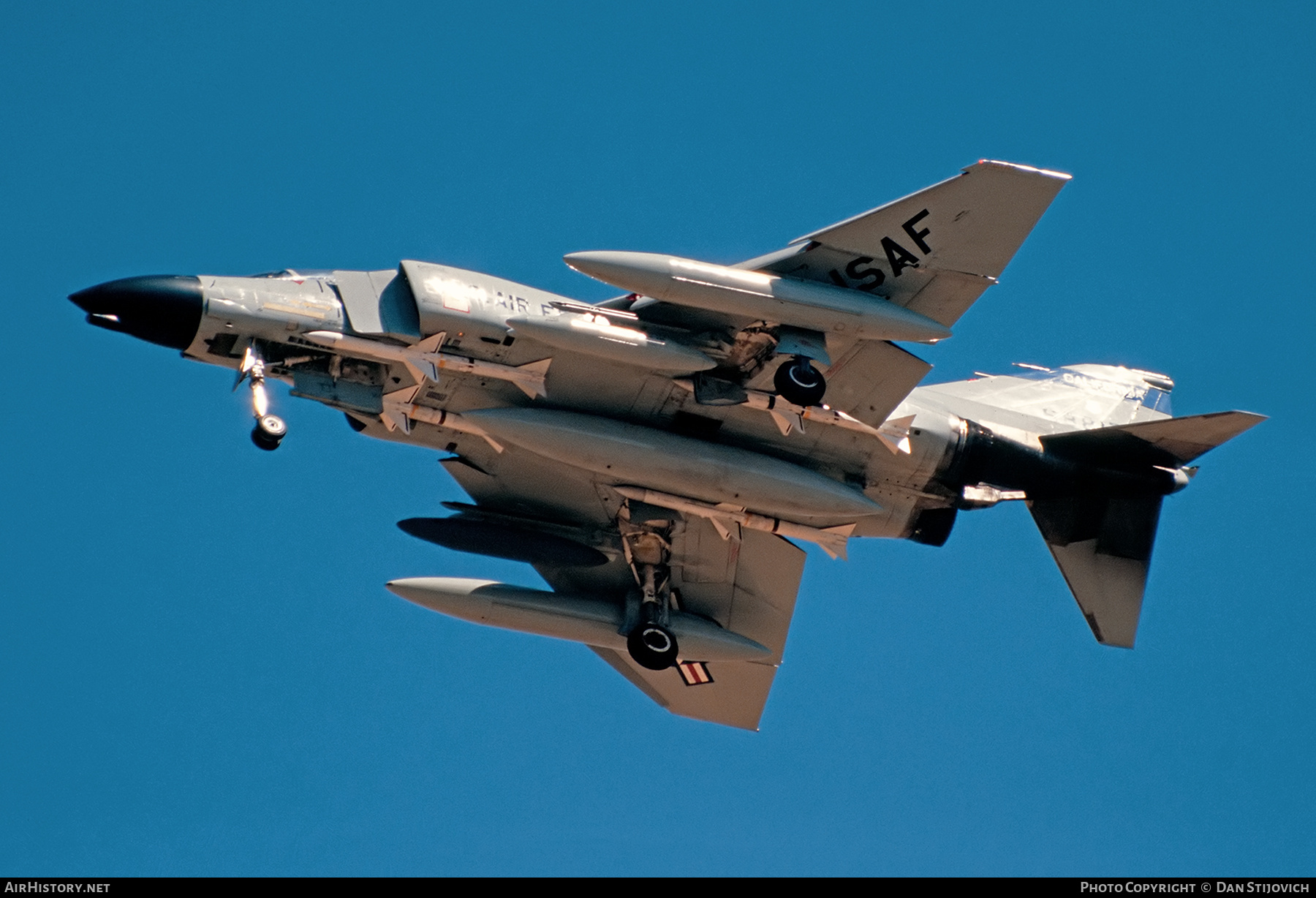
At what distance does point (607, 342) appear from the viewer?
16.7m

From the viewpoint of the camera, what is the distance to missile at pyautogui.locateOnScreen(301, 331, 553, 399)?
16562mm

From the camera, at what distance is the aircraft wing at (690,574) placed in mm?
19172

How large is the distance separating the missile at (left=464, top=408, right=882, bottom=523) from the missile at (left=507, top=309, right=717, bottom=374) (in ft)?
2.91

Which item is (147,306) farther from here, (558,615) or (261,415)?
(558,615)

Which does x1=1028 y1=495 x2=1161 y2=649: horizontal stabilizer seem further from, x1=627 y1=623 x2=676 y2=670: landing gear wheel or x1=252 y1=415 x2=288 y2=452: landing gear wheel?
x1=252 y1=415 x2=288 y2=452: landing gear wheel

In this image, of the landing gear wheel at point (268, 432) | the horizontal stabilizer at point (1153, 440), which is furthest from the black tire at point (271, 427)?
the horizontal stabilizer at point (1153, 440)

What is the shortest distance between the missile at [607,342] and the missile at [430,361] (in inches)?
19.6

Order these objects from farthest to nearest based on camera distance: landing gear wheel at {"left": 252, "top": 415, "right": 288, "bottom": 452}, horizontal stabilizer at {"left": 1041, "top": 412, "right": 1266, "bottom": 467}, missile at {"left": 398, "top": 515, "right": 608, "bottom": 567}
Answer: missile at {"left": 398, "top": 515, "right": 608, "bottom": 567} → horizontal stabilizer at {"left": 1041, "top": 412, "right": 1266, "bottom": 467} → landing gear wheel at {"left": 252, "top": 415, "right": 288, "bottom": 452}

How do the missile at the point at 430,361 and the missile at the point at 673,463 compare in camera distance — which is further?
the missile at the point at 673,463

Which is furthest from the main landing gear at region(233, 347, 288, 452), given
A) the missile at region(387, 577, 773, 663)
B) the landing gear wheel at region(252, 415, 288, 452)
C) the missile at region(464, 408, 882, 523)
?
the missile at region(387, 577, 773, 663)

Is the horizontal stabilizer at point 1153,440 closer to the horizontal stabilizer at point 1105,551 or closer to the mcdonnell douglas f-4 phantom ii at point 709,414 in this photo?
the mcdonnell douglas f-4 phantom ii at point 709,414

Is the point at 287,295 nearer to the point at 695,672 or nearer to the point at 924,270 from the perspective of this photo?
the point at 924,270

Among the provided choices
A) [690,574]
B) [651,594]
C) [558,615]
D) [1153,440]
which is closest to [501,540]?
[558,615]
